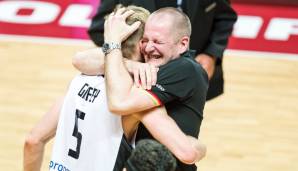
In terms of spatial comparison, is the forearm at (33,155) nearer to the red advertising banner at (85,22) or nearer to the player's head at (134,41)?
the player's head at (134,41)

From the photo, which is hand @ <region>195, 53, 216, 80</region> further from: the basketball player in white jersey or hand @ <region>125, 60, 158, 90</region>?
hand @ <region>125, 60, 158, 90</region>

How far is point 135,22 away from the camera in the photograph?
10.3ft

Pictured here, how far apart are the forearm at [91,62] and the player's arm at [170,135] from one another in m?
0.36

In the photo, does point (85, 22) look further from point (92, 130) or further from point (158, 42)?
point (158, 42)

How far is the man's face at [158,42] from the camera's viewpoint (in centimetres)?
306

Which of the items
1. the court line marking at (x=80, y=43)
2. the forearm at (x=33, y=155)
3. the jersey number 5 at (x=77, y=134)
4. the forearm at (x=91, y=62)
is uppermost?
the forearm at (x=91, y=62)

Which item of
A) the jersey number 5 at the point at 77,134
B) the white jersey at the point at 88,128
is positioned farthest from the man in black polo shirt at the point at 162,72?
the jersey number 5 at the point at 77,134

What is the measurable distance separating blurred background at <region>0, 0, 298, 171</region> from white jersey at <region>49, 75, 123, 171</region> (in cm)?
228

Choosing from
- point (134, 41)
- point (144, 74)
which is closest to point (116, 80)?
point (144, 74)

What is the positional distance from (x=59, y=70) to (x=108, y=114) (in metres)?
4.34

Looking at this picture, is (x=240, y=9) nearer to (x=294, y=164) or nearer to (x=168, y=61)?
(x=294, y=164)

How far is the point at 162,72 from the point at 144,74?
0.09 metres

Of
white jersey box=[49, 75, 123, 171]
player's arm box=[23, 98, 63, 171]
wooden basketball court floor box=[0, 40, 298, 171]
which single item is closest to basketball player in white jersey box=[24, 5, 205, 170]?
white jersey box=[49, 75, 123, 171]

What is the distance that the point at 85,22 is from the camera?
8.54 meters
